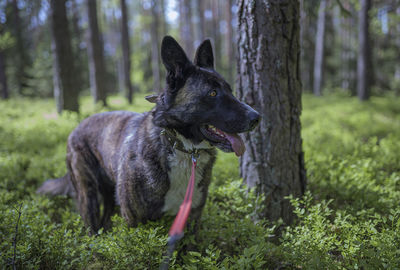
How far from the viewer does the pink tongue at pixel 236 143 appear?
2354mm

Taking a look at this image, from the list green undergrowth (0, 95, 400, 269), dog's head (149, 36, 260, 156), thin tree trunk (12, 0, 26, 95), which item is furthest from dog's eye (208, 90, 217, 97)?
thin tree trunk (12, 0, 26, 95)

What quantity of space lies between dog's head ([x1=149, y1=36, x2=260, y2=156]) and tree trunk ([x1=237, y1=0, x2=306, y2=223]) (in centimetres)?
77

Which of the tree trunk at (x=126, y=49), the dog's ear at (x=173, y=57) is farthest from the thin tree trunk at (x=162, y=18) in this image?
the dog's ear at (x=173, y=57)

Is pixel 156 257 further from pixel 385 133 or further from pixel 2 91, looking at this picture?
pixel 2 91

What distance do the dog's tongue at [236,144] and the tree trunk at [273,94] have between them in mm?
821

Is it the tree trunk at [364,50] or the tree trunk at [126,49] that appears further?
the tree trunk at [126,49]

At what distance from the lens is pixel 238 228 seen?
8.70ft

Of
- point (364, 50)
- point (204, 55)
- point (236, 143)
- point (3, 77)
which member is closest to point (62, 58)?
point (204, 55)

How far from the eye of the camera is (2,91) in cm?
1875

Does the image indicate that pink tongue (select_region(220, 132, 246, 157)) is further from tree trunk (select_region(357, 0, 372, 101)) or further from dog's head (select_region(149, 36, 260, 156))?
tree trunk (select_region(357, 0, 372, 101))

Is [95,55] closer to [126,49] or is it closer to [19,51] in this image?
[126,49]

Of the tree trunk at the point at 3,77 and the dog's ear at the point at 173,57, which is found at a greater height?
the tree trunk at the point at 3,77

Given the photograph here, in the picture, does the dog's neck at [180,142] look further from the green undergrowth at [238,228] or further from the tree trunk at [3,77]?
→ the tree trunk at [3,77]

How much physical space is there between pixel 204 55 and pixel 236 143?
1.09 meters
